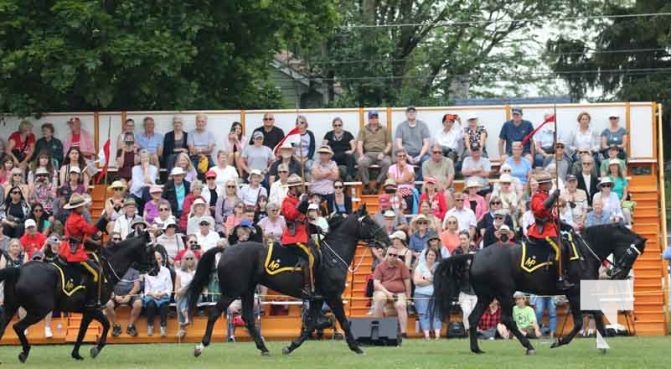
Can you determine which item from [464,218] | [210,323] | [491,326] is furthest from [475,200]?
[210,323]

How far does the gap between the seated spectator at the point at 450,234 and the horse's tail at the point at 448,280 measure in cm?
387

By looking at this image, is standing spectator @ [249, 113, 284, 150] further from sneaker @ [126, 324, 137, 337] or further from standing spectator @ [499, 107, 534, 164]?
sneaker @ [126, 324, 137, 337]

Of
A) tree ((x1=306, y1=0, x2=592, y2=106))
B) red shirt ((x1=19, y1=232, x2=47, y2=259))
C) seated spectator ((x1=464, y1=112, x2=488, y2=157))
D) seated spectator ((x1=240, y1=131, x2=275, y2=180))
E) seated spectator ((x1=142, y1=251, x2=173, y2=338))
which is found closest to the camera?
seated spectator ((x1=142, y1=251, x2=173, y2=338))

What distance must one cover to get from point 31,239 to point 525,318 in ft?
29.8

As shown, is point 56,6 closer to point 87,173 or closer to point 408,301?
point 87,173

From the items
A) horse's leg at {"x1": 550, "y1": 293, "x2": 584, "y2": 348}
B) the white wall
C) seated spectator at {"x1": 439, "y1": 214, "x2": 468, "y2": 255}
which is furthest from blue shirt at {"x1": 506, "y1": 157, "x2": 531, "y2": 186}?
horse's leg at {"x1": 550, "y1": 293, "x2": 584, "y2": 348}

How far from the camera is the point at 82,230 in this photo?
72.8ft

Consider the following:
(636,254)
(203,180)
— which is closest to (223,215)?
(203,180)

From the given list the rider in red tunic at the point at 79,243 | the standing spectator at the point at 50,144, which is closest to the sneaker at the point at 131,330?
the standing spectator at the point at 50,144

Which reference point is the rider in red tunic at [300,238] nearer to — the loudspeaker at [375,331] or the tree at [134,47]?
the loudspeaker at [375,331]

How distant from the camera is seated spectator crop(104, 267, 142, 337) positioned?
1083 inches

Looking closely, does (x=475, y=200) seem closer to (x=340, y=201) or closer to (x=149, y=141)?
(x=340, y=201)

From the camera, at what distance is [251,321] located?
22781mm

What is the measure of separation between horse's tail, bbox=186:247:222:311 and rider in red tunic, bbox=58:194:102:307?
1553mm
